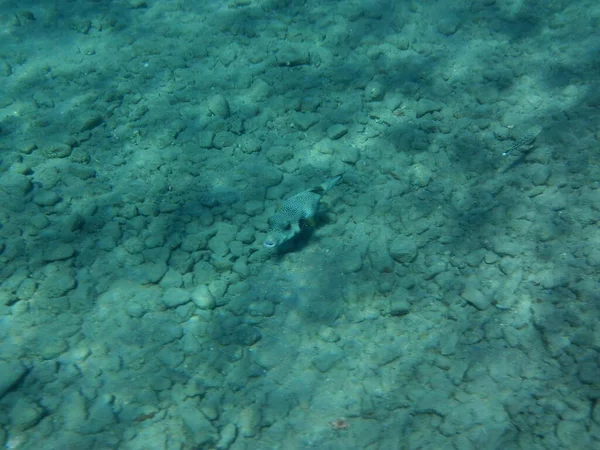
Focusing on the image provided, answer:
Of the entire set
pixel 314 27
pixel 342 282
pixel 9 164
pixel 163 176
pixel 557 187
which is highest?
pixel 314 27

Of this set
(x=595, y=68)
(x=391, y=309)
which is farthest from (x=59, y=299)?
(x=595, y=68)

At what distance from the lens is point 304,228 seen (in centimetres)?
414

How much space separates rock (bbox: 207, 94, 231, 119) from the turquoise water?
0.15 feet

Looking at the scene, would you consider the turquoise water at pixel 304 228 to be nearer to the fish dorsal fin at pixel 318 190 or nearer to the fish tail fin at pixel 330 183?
the fish tail fin at pixel 330 183

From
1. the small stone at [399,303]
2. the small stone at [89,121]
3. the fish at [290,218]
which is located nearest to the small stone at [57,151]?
the small stone at [89,121]

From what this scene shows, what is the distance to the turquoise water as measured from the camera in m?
3.24

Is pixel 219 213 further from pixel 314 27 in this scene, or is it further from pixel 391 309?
pixel 314 27

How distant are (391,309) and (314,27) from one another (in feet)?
13.1

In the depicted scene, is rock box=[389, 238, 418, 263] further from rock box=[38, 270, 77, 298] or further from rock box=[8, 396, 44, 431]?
rock box=[8, 396, 44, 431]

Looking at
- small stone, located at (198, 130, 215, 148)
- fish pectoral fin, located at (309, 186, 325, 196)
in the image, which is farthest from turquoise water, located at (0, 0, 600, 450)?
fish pectoral fin, located at (309, 186, 325, 196)

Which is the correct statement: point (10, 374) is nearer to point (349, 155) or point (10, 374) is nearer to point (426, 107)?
point (349, 155)

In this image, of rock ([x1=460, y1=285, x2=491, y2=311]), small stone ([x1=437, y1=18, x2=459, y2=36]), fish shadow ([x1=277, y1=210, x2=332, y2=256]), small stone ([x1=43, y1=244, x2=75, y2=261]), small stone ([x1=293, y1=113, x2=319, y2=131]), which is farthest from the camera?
small stone ([x1=437, y1=18, x2=459, y2=36])

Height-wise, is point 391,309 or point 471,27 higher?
point 471,27

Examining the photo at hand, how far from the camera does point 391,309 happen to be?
12.1 ft
